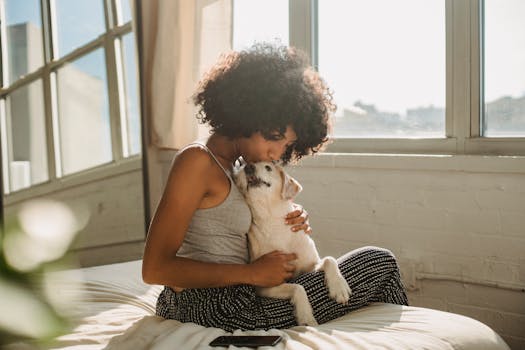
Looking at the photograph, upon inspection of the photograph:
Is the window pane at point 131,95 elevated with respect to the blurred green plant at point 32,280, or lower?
elevated

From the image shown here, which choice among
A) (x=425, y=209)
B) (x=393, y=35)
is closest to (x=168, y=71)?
(x=393, y=35)

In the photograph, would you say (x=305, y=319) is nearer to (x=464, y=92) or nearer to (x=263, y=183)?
(x=263, y=183)

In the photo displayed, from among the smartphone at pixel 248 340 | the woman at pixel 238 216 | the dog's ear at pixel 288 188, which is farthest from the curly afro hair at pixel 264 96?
the smartphone at pixel 248 340

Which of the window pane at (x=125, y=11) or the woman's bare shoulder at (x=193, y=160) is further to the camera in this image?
the window pane at (x=125, y=11)

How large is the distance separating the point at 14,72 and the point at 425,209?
2.14 metres

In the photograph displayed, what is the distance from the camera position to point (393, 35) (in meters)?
2.87

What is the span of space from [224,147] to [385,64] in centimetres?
142

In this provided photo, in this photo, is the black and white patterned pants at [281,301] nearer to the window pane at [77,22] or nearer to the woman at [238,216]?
the woman at [238,216]

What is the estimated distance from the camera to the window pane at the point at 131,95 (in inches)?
145

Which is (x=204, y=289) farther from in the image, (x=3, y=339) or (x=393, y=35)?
(x=393, y=35)

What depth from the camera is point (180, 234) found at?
1.52m

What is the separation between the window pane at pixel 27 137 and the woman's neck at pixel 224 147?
1714 millimetres

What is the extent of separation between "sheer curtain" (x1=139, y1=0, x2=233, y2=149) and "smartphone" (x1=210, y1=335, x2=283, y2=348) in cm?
216

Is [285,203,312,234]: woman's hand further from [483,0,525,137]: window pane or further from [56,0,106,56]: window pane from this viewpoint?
[56,0,106,56]: window pane
